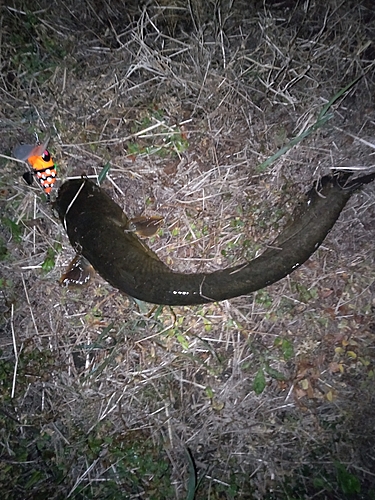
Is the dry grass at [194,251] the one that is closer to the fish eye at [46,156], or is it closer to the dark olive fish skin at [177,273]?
the fish eye at [46,156]

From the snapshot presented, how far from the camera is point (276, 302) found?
137 inches

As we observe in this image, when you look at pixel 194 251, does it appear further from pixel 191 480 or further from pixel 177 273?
pixel 191 480

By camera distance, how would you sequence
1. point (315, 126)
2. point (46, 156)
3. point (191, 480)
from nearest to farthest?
point (315, 126) < point (46, 156) < point (191, 480)

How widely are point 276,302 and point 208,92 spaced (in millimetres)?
1806

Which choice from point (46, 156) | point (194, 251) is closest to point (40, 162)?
point (46, 156)

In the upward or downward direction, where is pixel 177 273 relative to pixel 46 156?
downward

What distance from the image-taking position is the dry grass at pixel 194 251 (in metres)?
3.31

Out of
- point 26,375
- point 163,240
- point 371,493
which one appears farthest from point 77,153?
point 371,493

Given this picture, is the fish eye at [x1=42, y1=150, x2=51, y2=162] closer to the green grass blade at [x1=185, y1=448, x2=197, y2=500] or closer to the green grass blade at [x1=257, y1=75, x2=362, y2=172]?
the green grass blade at [x1=257, y1=75, x2=362, y2=172]

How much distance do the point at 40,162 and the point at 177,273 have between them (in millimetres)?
1470

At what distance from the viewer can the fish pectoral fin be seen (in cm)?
344

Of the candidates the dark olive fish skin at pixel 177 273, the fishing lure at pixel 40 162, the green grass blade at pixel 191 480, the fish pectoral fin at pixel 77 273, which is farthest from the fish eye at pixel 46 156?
the green grass blade at pixel 191 480

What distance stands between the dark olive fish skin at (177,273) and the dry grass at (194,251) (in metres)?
0.25

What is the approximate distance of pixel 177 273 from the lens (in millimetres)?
3139
